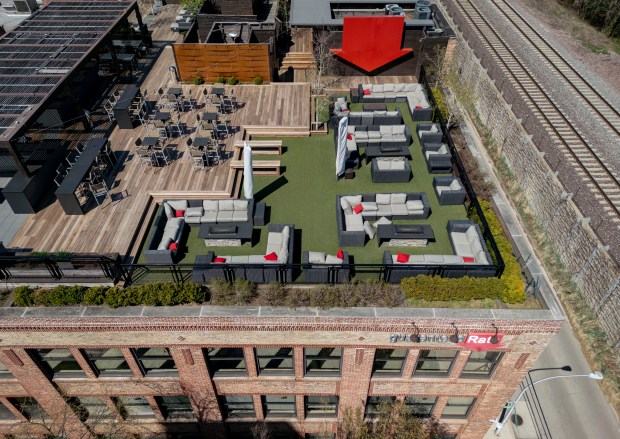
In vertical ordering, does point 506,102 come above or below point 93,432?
above

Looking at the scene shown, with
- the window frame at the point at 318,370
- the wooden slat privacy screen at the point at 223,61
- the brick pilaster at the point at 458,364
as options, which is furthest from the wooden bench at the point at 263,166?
the brick pilaster at the point at 458,364

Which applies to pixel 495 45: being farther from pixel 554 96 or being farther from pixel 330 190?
pixel 330 190

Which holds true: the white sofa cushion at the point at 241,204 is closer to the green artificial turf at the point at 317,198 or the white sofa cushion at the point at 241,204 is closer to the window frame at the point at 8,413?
the green artificial turf at the point at 317,198

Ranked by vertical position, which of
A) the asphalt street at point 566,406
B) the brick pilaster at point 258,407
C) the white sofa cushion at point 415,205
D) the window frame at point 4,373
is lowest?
the asphalt street at point 566,406

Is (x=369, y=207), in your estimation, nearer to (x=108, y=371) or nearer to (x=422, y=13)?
(x=108, y=371)

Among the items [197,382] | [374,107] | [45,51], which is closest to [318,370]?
[197,382]

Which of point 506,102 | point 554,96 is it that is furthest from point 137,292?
point 554,96
